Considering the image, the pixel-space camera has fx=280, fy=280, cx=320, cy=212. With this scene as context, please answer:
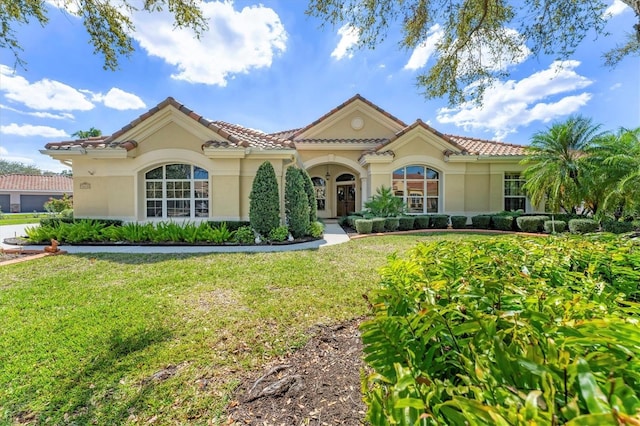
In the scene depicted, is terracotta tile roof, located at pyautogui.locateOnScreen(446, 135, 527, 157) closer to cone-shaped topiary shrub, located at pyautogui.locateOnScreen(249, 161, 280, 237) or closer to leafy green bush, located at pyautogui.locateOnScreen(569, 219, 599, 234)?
leafy green bush, located at pyautogui.locateOnScreen(569, 219, 599, 234)

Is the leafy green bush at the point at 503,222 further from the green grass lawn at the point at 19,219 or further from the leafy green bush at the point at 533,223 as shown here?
the green grass lawn at the point at 19,219

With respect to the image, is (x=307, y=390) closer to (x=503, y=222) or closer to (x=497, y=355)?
(x=497, y=355)

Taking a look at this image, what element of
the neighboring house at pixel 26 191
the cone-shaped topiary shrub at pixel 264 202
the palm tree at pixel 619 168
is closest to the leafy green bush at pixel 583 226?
the palm tree at pixel 619 168

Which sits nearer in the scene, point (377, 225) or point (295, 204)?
point (295, 204)

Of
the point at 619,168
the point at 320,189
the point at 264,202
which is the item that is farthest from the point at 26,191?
the point at 619,168

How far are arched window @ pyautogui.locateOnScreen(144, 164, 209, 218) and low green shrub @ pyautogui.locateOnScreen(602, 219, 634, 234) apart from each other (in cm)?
1739

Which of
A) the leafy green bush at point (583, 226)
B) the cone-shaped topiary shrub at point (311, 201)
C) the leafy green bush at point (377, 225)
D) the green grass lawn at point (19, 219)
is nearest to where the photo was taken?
the leafy green bush at point (583, 226)

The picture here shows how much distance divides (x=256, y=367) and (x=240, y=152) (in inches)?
405

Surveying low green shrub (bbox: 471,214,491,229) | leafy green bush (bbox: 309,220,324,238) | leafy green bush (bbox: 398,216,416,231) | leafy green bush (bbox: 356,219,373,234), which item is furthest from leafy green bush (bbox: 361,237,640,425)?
low green shrub (bbox: 471,214,491,229)

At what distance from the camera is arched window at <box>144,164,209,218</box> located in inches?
525

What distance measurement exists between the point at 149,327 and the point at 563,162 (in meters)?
16.9

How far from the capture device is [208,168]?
12891 mm

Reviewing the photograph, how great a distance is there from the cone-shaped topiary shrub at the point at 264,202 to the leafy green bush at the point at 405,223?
677 centimetres

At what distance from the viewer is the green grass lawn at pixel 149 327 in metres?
2.86
